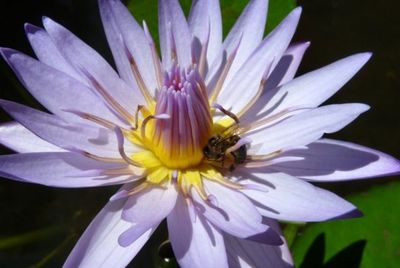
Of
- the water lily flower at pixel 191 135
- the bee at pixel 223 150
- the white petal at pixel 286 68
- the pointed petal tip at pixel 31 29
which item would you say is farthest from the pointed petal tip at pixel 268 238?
the pointed petal tip at pixel 31 29

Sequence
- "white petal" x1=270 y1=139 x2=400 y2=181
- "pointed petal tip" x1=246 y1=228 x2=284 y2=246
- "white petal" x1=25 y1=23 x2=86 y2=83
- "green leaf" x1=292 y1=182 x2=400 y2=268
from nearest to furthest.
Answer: "pointed petal tip" x1=246 y1=228 x2=284 y2=246 → "white petal" x1=270 y1=139 x2=400 y2=181 → "white petal" x1=25 y1=23 x2=86 y2=83 → "green leaf" x1=292 y1=182 x2=400 y2=268

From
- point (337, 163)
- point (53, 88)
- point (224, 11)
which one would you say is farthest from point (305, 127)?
point (224, 11)

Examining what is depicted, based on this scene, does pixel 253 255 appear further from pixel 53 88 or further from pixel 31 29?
pixel 31 29

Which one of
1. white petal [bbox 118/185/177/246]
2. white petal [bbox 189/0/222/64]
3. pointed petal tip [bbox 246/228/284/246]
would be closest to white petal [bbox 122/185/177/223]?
white petal [bbox 118/185/177/246]

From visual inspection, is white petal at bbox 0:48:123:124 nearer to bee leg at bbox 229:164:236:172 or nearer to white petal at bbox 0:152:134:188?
white petal at bbox 0:152:134:188

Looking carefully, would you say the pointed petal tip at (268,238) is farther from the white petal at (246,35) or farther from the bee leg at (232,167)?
the white petal at (246,35)

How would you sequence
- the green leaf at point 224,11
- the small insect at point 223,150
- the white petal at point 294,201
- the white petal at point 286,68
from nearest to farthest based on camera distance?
the white petal at point 294,201 < the small insect at point 223,150 < the white petal at point 286,68 < the green leaf at point 224,11

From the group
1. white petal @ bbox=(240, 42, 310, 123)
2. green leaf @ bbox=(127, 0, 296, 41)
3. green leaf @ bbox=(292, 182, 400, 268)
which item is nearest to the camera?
white petal @ bbox=(240, 42, 310, 123)

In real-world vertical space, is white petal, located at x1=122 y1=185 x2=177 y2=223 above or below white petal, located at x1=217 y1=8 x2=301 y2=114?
below
